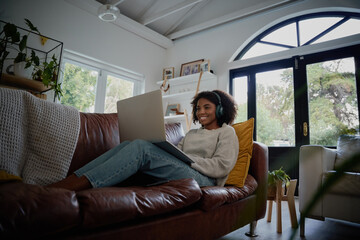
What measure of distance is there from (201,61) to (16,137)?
372cm

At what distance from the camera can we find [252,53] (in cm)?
415

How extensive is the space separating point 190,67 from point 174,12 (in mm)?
1043

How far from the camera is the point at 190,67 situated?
4.62 meters

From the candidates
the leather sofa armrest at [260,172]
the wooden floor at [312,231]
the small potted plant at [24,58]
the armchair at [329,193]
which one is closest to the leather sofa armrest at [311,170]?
the armchair at [329,193]

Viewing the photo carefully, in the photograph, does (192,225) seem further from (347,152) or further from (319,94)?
(319,94)

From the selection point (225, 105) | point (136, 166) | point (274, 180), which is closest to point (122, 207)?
point (136, 166)

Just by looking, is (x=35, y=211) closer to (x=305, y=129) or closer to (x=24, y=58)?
(x=24, y=58)

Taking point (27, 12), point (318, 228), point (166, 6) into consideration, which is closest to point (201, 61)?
point (166, 6)

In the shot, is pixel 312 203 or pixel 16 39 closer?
pixel 312 203

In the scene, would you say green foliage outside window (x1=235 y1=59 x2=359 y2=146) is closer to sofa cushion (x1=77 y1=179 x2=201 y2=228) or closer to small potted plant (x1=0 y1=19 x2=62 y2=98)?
sofa cushion (x1=77 y1=179 x2=201 y2=228)

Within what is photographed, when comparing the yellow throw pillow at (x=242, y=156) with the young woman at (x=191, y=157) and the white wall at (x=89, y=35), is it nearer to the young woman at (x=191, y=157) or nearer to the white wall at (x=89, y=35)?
the young woman at (x=191, y=157)

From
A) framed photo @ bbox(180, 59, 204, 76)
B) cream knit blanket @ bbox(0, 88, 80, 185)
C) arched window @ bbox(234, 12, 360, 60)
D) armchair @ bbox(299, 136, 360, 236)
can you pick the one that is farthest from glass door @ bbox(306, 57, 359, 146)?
cream knit blanket @ bbox(0, 88, 80, 185)

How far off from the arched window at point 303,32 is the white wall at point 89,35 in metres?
1.74

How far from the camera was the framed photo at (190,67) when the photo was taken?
14.8 feet
